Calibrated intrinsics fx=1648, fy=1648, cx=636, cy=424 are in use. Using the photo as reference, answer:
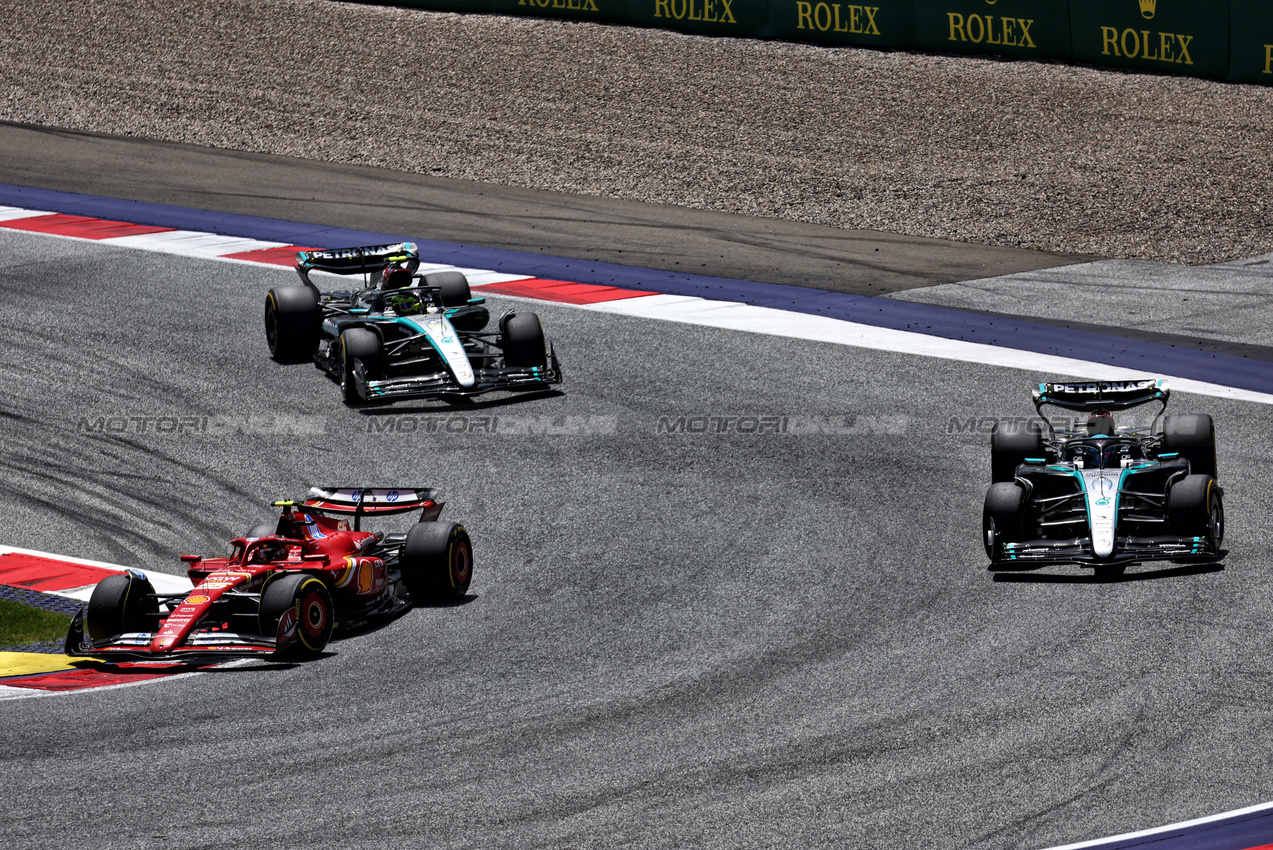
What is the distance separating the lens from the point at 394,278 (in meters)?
19.3

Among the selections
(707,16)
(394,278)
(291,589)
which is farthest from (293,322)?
(707,16)

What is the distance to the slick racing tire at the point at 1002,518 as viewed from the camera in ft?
43.2

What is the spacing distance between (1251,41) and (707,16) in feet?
34.5

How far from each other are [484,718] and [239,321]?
11.5 meters

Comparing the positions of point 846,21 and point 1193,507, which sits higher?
point 846,21

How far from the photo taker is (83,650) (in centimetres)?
1234

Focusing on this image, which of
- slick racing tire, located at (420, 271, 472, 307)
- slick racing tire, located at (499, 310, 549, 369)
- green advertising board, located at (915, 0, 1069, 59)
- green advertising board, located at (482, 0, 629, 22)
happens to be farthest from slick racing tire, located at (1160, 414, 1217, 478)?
green advertising board, located at (482, 0, 629, 22)

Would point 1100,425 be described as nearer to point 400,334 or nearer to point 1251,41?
point 400,334

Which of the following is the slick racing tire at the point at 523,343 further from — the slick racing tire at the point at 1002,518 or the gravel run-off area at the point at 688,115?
the gravel run-off area at the point at 688,115

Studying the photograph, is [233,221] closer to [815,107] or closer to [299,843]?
[815,107]

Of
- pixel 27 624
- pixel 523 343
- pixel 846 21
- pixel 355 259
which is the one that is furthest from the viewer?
pixel 846 21

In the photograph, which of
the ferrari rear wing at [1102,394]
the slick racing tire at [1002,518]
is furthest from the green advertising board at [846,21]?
the slick racing tire at [1002,518]

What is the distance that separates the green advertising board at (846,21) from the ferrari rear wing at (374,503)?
2084 cm

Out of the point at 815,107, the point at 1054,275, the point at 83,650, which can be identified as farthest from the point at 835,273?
the point at 83,650
